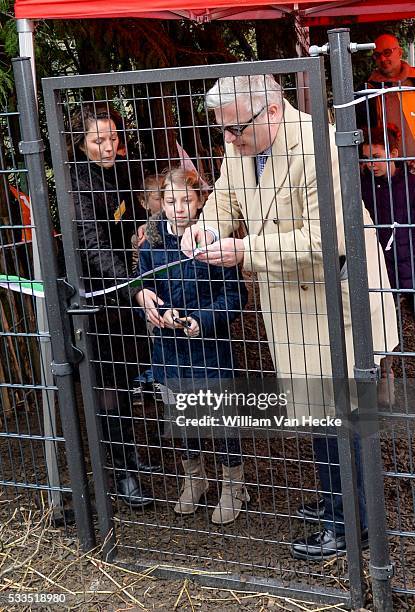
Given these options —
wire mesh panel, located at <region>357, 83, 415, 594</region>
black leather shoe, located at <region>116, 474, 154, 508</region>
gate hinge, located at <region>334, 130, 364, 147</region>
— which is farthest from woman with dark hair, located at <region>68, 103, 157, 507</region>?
wire mesh panel, located at <region>357, 83, 415, 594</region>

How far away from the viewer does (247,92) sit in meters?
2.99

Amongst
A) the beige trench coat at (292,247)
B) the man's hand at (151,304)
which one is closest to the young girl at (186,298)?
the man's hand at (151,304)

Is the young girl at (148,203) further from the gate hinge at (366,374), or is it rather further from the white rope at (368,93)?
the gate hinge at (366,374)

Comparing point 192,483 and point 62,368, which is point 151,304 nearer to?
point 62,368

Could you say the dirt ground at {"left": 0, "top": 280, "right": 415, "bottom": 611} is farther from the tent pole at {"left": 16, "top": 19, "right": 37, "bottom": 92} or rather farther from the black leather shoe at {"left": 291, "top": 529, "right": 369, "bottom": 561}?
the tent pole at {"left": 16, "top": 19, "right": 37, "bottom": 92}

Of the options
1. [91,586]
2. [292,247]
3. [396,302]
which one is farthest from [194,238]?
[91,586]

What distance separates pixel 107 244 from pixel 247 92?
965mm

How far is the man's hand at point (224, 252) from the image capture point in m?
3.09

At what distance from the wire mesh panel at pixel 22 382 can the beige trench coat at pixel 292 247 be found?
0.87 meters

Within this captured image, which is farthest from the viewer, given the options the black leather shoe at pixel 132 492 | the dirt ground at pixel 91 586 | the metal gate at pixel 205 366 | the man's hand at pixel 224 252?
the black leather shoe at pixel 132 492

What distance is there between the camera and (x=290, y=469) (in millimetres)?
4305

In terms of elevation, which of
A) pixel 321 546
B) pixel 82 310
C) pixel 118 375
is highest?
pixel 82 310

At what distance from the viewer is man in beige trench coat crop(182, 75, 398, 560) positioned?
9.90ft

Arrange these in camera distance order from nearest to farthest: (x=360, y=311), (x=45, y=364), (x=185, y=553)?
(x=360, y=311) < (x=185, y=553) < (x=45, y=364)
